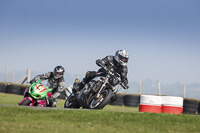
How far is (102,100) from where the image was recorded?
1048 centimetres

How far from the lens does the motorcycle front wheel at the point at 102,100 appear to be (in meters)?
10.4

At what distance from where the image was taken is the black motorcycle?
10547 mm

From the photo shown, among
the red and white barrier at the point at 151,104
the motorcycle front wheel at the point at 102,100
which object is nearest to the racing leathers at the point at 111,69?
the motorcycle front wheel at the point at 102,100

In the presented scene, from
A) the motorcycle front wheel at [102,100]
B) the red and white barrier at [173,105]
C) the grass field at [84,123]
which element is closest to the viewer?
the grass field at [84,123]

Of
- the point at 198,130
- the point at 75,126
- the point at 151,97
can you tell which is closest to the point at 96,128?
the point at 75,126

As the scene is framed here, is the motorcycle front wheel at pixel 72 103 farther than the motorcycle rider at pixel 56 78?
No

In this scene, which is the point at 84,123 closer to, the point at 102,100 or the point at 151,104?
the point at 102,100

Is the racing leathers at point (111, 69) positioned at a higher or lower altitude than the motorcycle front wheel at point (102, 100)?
higher

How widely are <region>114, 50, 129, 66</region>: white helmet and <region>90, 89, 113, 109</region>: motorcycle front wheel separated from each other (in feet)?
4.18

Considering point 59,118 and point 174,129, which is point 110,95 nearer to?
point 59,118

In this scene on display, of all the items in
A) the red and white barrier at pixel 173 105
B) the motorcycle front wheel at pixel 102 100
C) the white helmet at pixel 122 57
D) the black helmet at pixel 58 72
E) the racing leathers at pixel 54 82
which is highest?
the white helmet at pixel 122 57

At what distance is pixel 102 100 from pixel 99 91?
307 mm

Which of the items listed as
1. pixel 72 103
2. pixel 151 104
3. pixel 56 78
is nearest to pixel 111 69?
pixel 72 103

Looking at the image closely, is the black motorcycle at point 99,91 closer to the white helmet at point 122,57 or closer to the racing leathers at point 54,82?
the white helmet at point 122,57
